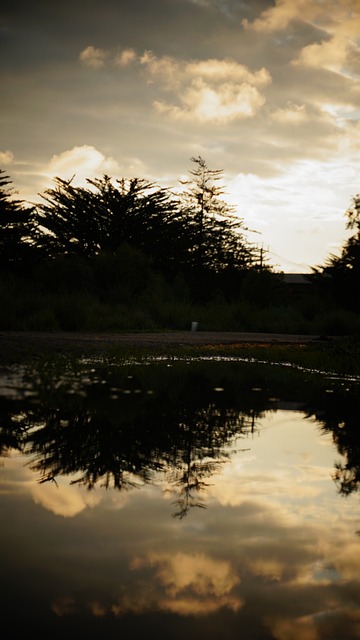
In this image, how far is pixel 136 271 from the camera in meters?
29.1

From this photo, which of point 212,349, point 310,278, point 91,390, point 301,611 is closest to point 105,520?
point 301,611

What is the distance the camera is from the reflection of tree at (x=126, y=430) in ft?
13.8

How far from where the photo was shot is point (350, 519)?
11.5ft

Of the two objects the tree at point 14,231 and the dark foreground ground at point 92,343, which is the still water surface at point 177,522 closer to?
the dark foreground ground at point 92,343

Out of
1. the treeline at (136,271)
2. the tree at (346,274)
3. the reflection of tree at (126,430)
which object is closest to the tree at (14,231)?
the treeline at (136,271)

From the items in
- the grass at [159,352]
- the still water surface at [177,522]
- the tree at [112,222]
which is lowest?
the still water surface at [177,522]

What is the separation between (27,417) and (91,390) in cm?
215

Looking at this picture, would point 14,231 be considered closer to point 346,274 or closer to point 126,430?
point 346,274

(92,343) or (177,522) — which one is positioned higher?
(92,343)

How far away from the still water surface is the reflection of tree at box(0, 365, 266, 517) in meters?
0.02

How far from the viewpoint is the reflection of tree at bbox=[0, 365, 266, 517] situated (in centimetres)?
420

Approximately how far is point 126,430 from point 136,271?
23660mm

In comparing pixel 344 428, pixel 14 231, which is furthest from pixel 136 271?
pixel 344 428

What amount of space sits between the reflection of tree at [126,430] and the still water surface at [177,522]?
2 centimetres
